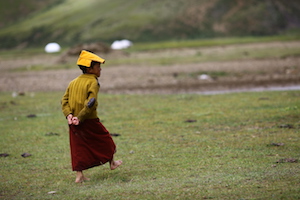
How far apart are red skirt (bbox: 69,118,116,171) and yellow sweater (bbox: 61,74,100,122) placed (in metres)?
0.21

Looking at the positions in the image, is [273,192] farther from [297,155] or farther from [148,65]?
[148,65]

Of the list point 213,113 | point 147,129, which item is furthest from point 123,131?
point 213,113

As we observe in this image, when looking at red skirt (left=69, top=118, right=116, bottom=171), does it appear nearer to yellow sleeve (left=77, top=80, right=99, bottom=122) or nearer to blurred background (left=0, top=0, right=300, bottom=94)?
yellow sleeve (left=77, top=80, right=99, bottom=122)

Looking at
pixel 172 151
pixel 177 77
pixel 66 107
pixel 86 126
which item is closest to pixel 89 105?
pixel 86 126

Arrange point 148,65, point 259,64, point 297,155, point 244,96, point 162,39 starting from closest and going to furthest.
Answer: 1. point 297,155
2. point 244,96
3. point 259,64
4. point 148,65
5. point 162,39

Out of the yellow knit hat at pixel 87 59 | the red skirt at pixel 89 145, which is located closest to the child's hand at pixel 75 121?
the red skirt at pixel 89 145

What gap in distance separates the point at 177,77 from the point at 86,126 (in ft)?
65.8

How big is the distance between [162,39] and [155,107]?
5441 cm

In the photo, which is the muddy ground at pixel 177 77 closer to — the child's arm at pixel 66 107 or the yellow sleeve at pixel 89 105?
the child's arm at pixel 66 107

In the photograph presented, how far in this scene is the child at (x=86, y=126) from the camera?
8.45m

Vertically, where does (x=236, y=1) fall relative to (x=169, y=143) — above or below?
above

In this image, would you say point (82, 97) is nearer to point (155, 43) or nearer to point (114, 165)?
point (114, 165)

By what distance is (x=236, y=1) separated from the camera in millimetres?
79750

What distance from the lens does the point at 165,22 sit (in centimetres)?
7550
